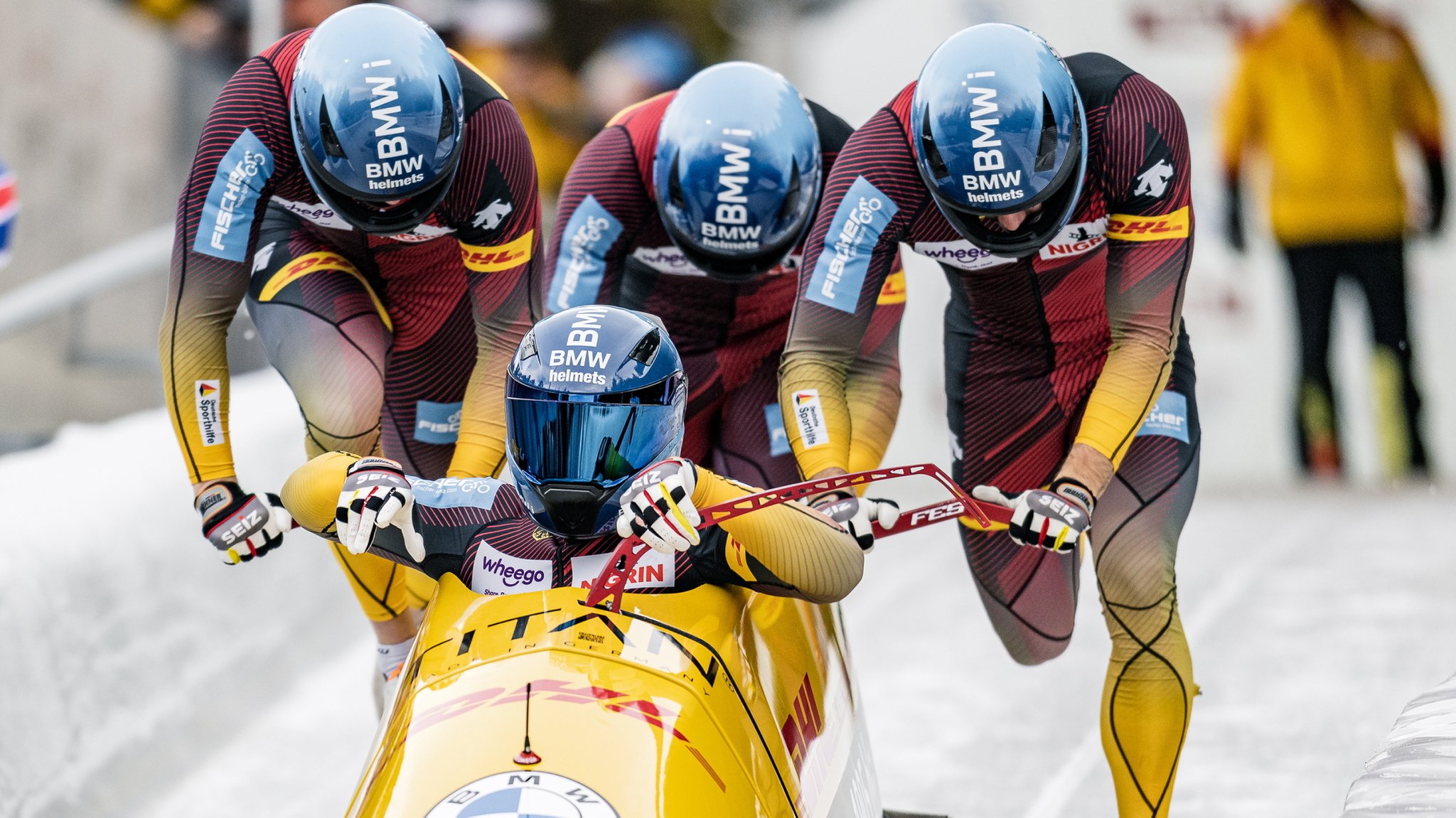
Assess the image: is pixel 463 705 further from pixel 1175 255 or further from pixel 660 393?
pixel 1175 255

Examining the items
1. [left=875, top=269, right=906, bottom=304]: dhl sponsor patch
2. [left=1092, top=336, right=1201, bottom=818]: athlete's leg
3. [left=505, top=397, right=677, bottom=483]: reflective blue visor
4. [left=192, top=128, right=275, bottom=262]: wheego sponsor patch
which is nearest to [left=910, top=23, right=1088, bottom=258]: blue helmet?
[left=1092, top=336, right=1201, bottom=818]: athlete's leg

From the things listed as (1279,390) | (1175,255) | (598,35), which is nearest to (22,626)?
(1175,255)

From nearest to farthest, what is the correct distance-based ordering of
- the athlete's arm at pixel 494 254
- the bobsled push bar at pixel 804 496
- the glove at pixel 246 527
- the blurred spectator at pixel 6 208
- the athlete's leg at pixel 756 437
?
the bobsled push bar at pixel 804 496, the glove at pixel 246 527, the athlete's arm at pixel 494 254, the athlete's leg at pixel 756 437, the blurred spectator at pixel 6 208

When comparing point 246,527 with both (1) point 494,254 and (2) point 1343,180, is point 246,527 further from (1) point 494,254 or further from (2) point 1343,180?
(2) point 1343,180

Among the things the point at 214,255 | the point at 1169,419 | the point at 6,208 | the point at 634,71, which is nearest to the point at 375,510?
the point at 214,255

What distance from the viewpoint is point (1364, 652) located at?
522cm

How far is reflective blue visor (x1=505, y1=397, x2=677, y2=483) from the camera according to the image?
265 cm

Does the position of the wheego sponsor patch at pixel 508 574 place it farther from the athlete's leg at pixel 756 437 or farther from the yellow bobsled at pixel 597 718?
the athlete's leg at pixel 756 437

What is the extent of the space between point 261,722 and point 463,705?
284cm

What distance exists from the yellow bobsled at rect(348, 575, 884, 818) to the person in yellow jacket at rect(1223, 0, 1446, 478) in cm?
607

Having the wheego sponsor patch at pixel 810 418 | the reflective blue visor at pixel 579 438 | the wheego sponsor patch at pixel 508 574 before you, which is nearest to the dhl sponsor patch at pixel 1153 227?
the wheego sponsor patch at pixel 810 418

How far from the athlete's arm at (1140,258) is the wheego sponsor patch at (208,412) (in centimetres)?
173

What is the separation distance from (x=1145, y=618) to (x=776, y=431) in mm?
1089

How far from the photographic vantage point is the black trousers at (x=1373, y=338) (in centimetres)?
808
